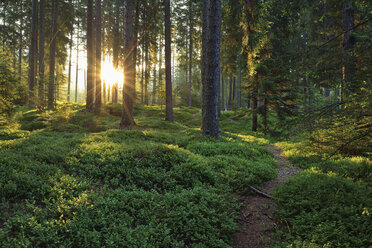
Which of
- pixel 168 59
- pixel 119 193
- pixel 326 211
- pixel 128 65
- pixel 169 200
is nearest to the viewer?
pixel 326 211

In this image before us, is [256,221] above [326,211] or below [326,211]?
below

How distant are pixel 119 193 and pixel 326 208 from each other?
181 inches

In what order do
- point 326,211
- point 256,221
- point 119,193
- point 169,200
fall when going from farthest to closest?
1. point 119,193
2. point 169,200
3. point 256,221
4. point 326,211

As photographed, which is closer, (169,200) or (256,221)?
(256,221)

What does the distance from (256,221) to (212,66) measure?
731 cm

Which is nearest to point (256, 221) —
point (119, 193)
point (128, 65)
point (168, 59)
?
point (119, 193)

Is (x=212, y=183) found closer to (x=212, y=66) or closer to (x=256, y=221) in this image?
(x=256, y=221)

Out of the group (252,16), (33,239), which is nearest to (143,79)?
(252,16)

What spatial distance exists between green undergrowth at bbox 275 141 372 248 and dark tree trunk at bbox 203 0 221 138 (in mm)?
5304

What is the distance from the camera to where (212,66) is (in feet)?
32.4

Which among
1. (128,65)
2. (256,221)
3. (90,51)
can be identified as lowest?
(256,221)

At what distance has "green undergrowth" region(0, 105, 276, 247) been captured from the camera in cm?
360

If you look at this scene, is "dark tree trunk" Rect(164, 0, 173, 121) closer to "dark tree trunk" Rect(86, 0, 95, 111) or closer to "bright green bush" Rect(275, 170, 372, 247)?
"dark tree trunk" Rect(86, 0, 95, 111)

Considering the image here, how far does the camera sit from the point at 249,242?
4.01 metres
